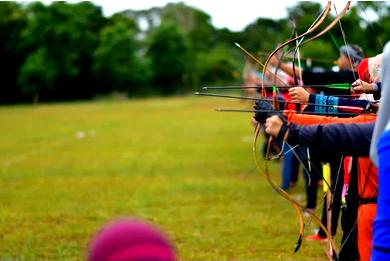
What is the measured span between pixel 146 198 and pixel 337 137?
686 centimetres

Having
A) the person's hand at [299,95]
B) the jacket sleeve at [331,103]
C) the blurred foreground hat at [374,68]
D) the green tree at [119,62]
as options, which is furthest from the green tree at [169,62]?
the person's hand at [299,95]

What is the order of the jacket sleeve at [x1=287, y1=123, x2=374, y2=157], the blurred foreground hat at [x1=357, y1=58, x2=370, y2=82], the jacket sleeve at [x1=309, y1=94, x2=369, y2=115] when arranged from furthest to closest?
the blurred foreground hat at [x1=357, y1=58, x2=370, y2=82] → the jacket sleeve at [x1=309, y1=94, x2=369, y2=115] → the jacket sleeve at [x1=287, y1=123, x2=374, y2=157]

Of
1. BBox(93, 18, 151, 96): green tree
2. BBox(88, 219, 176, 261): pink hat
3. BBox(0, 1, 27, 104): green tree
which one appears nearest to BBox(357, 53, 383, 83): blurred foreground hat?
BBox(88, 219, 176, 261): pink hat

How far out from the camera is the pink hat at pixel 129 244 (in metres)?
1.70

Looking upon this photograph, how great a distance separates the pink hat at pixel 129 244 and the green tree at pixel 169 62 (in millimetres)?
64503

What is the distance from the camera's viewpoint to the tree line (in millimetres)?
54625

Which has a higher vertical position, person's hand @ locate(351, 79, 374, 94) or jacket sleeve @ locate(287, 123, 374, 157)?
person's hand @ locate(351, 79, 374, 94)

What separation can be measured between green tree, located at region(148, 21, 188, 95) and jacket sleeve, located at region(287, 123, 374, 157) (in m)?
63.3

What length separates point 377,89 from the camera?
3.66m

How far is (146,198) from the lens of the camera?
9.59 m

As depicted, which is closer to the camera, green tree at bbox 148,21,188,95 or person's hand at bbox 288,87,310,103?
person's hand at bbox 288,87,310,103

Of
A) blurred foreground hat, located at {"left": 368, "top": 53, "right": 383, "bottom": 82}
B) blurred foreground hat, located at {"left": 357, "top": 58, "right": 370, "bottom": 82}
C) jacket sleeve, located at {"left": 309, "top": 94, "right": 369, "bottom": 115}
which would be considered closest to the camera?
jacket sleeve, located at {"left": 309, "top": 94, "right": 369, "bottom": 115}

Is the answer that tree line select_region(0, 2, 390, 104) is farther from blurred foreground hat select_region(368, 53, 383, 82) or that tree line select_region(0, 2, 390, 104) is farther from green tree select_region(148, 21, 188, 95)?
blurred foreground hat select_region(368, 53, 383, 82)

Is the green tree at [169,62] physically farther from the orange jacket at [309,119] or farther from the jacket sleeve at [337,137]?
the jacket sleeve at [337,137]
